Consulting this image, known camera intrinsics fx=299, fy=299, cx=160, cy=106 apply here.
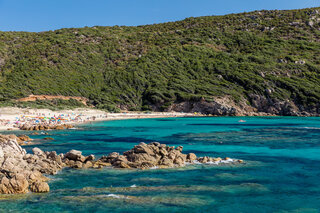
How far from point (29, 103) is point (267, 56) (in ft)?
291

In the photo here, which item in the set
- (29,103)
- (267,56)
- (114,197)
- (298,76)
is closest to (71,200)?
(114,197)

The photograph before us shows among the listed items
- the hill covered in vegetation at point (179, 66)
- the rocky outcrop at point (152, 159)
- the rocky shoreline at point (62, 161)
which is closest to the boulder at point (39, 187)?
the rocky shoreline at point (62, 161)

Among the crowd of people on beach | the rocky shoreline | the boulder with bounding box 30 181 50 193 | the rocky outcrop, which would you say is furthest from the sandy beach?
the boulder with bounding box 30 181 50 193

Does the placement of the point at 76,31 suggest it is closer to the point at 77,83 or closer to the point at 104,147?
the point at 77,83

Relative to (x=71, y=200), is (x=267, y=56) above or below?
above

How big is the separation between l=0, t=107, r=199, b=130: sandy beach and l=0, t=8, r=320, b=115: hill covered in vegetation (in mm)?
8750

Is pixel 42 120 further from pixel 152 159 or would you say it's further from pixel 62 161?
pixel 152 159

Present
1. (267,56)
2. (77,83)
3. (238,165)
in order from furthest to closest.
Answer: (267,56) < (77,83) < (238,165)

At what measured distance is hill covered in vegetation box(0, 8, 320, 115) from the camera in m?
94.7

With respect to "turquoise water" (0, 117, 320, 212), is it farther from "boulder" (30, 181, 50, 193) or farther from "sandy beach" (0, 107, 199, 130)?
"sandy beach" (0, 107, 199, 130)

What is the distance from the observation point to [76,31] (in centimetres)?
13825

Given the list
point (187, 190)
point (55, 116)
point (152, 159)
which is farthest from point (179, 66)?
point (187, 190)

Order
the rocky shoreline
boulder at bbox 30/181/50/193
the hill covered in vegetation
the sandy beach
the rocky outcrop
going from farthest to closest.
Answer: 1. the hill covered in vegetation
2. the sandy beach
3. the rocky outcrop
4. the rocky shoreline
5. boulder at bbox 30/181/50/193

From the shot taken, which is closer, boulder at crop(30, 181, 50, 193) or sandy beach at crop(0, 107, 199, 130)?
boulder at crop(30, 181, 50, 193)
